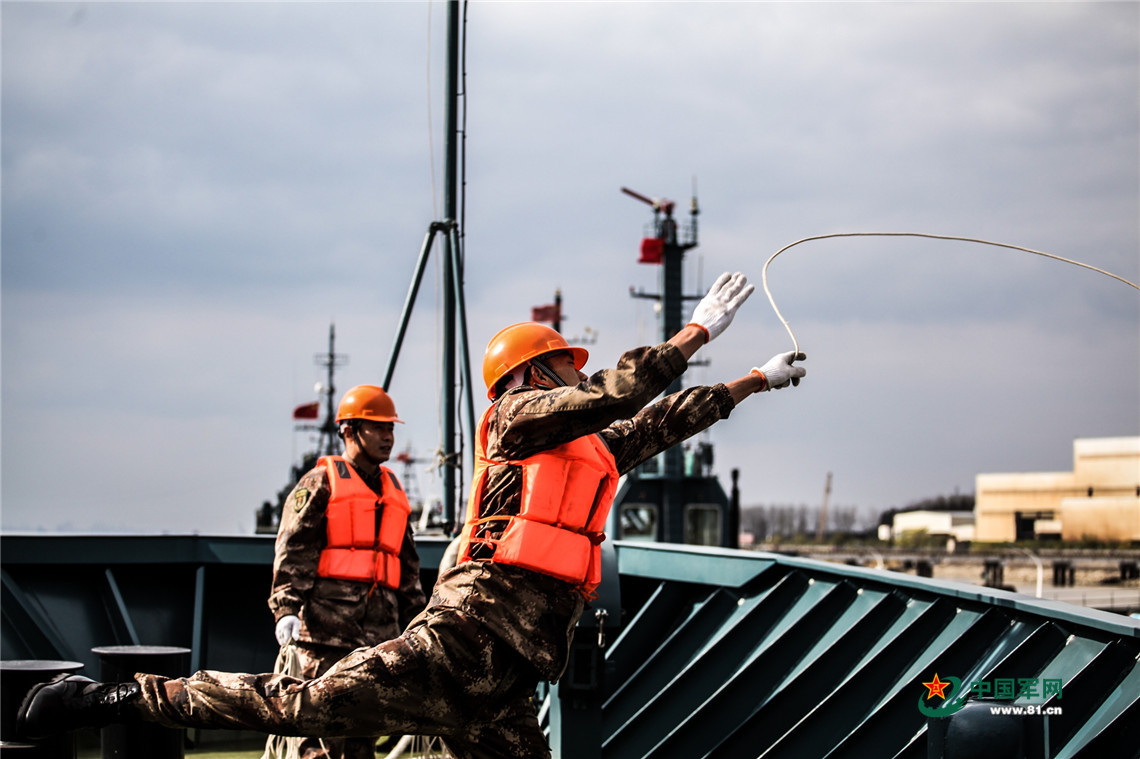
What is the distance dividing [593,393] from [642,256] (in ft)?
134

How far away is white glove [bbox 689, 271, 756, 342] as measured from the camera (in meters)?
3.32

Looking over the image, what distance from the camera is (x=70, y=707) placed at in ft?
10.7

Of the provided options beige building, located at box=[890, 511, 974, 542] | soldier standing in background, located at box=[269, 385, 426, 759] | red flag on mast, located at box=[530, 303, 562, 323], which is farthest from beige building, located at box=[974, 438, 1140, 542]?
soldier standing in background, located at box=[269, 385, 426, 759]

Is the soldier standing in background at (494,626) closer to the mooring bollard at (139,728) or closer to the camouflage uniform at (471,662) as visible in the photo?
the camouflage uniform at (471,662)

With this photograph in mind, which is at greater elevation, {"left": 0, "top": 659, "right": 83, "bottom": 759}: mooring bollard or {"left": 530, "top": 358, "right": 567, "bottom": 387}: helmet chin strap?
{"left": 530, "top": 358, "right": 567, "bottom": 387}: helmet chin strap

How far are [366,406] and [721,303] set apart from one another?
2547mm

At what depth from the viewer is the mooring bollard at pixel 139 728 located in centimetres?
399

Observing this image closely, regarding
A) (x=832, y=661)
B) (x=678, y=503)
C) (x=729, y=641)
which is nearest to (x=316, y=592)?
(x=729, y=641)

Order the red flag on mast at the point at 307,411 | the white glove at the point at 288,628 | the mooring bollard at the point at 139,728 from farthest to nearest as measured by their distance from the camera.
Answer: the red flag on mast at the point at 307,411 → the white glove at the point at 288,628 → the mooring bollard at the point at 139,728

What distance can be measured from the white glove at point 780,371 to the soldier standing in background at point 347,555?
2294 mm

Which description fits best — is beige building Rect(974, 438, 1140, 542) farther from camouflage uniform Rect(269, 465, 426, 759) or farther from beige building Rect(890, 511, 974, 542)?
camouflage uniform Rect(269, 465, 426, 759)

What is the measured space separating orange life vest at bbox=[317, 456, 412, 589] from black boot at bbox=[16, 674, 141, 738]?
175cm

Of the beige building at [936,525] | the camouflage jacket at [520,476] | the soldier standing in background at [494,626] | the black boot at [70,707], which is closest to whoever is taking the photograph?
the camouflage jacket at [520,476]

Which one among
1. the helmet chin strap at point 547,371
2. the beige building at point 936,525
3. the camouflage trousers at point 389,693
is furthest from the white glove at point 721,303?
the beige building at point 936,525
